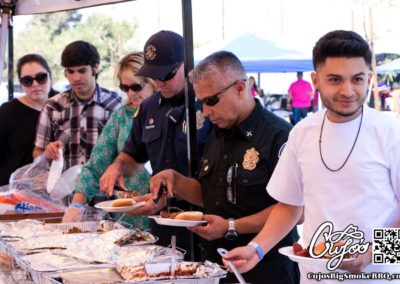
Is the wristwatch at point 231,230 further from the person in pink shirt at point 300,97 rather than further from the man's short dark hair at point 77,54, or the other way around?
the person in pink shirt at point 300,97

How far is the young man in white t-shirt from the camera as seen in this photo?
1.82 meters

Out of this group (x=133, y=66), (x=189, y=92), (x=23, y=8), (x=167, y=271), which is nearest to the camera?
(x=167, y=271)

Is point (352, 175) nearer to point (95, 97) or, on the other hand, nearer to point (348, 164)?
point (348, 164)

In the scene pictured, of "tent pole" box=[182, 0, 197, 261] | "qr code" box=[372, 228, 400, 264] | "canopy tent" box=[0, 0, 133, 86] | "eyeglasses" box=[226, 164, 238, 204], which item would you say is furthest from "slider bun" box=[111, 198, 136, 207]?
"canopy tent" box=[0, 0, 133, 86]

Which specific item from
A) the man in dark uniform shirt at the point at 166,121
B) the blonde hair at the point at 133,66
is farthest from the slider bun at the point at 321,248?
the blonde hair at the point at 133,66

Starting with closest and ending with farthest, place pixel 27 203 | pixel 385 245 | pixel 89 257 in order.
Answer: pixel 385 245
pixel 89 257
pixel 27 203

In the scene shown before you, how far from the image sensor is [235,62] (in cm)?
Result: 245

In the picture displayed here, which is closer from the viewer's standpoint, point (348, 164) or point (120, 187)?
point (348, 164)

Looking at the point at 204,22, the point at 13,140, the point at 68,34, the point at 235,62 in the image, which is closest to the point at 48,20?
the point at 68,34

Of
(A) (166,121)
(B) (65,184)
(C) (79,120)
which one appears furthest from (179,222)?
(C) (79,120)

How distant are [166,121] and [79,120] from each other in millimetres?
957

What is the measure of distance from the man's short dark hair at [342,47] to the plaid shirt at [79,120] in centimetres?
202

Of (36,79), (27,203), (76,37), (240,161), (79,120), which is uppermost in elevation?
(76,37)

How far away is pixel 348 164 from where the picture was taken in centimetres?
187
